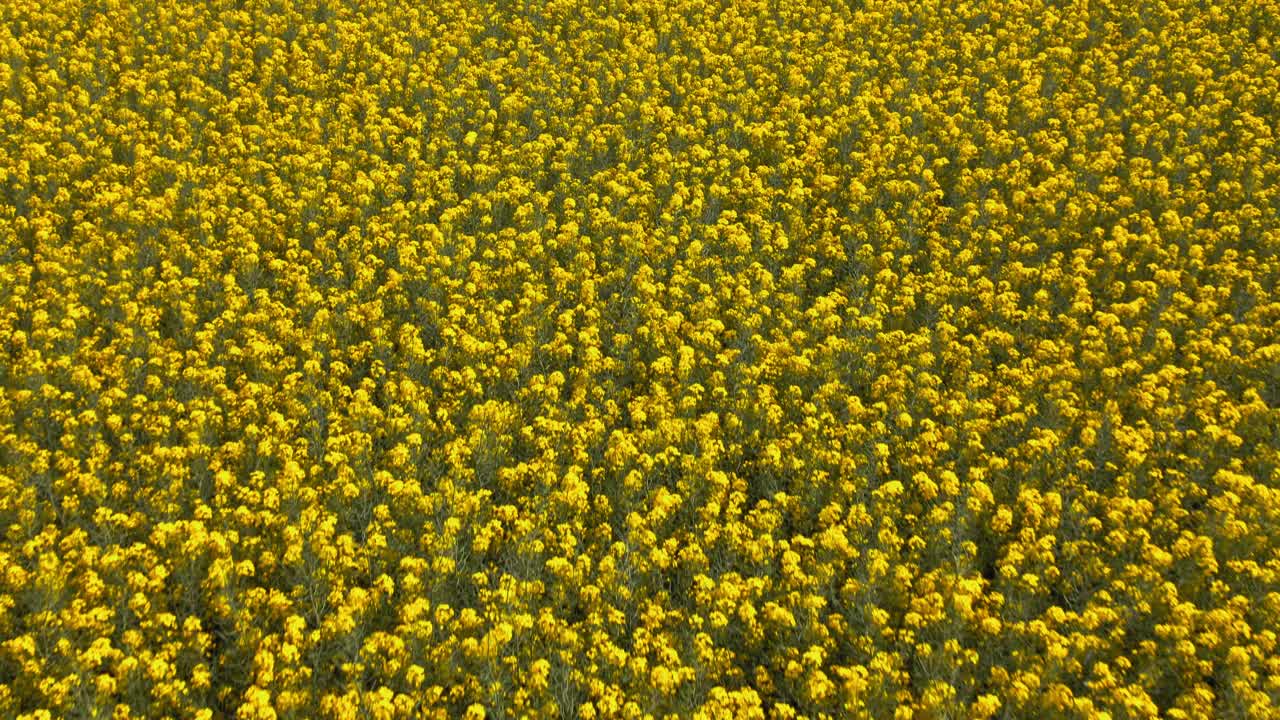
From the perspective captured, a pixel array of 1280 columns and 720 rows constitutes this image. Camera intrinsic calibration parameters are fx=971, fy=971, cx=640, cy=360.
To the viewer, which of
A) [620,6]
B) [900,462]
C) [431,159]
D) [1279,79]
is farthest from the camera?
[620,6]

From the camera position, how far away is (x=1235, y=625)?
8.71 m

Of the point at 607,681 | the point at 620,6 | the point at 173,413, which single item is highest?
the point at 620,6

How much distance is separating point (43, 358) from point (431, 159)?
698 cm

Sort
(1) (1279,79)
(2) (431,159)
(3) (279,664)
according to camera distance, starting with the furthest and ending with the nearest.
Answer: (1) (1279,79) → (2) (431,159) → (3) (279,664)

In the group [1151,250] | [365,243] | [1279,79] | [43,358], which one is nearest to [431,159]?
[365,243]

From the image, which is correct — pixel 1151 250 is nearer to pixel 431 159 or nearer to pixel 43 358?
pixel 431 159

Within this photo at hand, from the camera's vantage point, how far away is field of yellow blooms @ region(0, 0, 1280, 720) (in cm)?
871

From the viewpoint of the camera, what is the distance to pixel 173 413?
11.1m

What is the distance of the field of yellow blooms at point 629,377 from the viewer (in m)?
8.71

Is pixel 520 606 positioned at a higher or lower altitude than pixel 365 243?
lower

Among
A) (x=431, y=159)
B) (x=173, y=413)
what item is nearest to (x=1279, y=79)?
(x=431, y=159)

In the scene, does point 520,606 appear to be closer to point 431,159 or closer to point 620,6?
point 431,159

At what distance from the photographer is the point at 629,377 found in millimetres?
12594

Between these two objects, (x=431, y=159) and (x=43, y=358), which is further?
(x=431, y=159)
